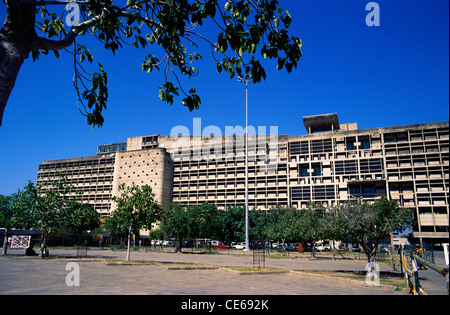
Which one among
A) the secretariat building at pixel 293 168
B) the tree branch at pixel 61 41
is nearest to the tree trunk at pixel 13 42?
the tree branch at pixel 61 41

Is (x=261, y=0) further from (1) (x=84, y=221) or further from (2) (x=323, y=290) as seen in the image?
(1) (x=84, y=221)

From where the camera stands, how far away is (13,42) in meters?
4.00

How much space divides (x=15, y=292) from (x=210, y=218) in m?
A: 41.1

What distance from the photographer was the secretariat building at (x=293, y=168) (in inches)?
2741

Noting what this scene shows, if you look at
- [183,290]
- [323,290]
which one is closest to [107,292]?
[183,290]

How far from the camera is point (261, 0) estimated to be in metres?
5.20

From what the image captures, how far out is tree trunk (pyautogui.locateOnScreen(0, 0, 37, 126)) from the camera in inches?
152

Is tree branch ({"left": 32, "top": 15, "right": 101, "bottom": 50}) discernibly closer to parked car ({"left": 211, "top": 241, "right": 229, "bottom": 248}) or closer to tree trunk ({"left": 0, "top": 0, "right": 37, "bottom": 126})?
tree trunk ({"left": 0, "top": 0, "right": 37, "bottom": 126})

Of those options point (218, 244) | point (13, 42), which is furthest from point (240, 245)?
point (13, 42)

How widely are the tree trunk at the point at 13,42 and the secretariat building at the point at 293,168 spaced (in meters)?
67.7

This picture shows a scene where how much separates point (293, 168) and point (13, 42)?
81.7m

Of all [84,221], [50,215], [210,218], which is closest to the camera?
[50,215]

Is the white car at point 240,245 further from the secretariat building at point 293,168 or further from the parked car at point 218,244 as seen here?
the secretariat building at point 293,168

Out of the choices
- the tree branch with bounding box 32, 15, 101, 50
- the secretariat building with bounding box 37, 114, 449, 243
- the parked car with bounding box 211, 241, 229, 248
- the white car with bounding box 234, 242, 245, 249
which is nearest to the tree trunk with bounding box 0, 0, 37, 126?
the tree branch with bounding box 32, 15, 101, 50
